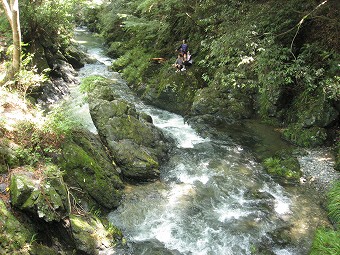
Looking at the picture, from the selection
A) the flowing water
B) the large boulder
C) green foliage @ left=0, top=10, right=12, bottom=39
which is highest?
green foliage @ left=0, top=10, right=12, bottom=39

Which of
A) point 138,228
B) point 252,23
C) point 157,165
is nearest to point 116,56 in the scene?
point 252,23

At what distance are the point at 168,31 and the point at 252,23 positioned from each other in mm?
7163

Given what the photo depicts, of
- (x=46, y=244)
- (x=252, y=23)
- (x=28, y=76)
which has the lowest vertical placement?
(x=46, y=244)

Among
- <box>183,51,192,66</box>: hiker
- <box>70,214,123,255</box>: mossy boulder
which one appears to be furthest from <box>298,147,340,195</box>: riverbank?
<box>183,51,192,66</box>: hiker

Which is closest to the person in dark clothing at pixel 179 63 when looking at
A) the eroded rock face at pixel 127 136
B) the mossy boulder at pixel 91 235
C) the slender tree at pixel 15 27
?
the eroded rock face at pixel 127 136

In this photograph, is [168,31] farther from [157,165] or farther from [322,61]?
[157,165]

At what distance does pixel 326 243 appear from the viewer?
261 inches

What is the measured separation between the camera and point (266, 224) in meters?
7.88

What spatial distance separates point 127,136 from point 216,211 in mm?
4001

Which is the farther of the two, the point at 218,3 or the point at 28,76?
the point at 218,3

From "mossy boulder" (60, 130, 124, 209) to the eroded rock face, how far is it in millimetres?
727

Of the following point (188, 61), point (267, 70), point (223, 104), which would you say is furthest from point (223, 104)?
point (188, 61)

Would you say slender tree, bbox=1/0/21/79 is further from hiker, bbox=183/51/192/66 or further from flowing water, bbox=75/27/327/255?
hiker, bbox=183/51/192/66

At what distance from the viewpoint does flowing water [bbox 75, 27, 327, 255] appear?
23.8 ft
